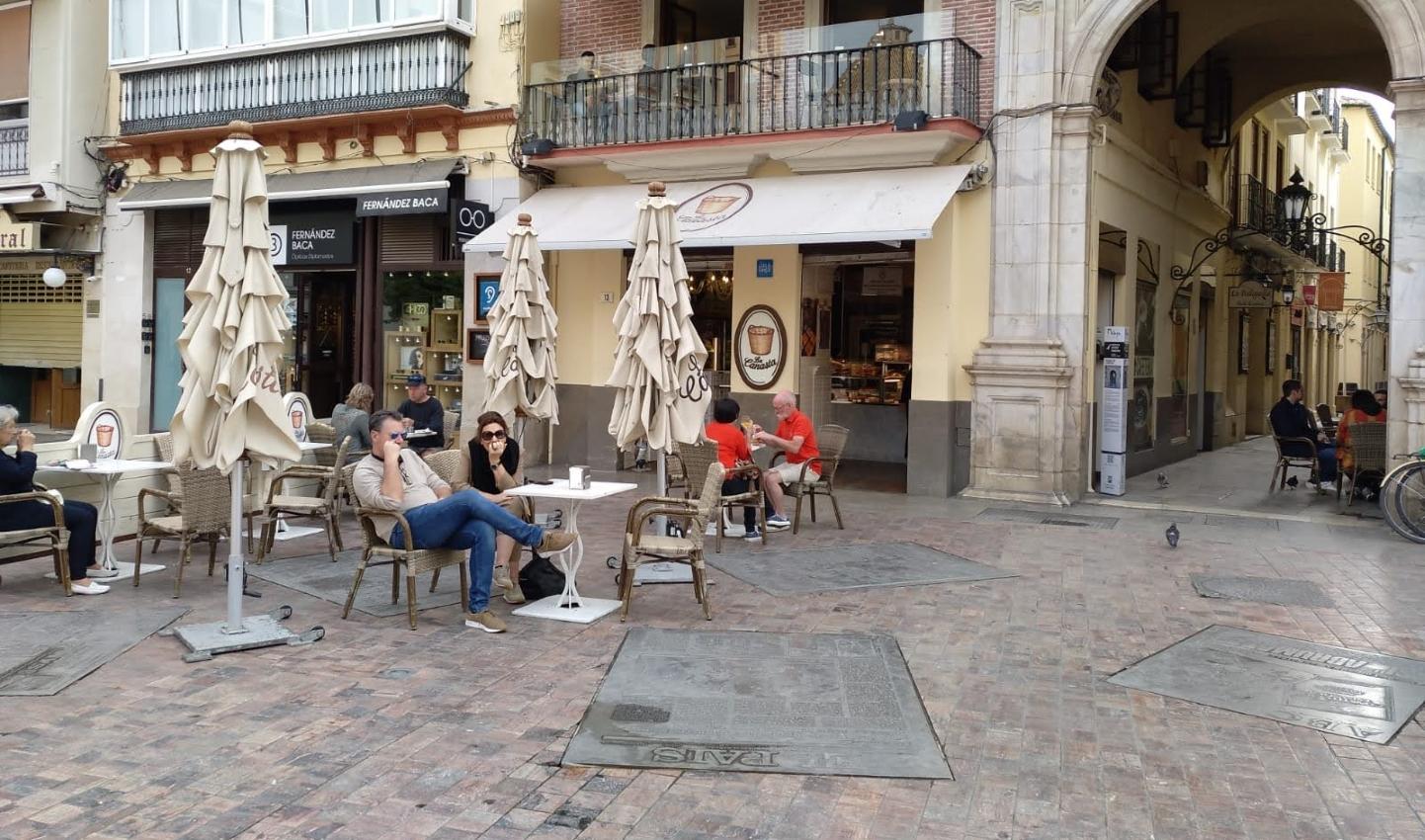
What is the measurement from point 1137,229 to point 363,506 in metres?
12.7

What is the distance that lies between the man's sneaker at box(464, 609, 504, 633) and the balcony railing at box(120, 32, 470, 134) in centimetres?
1085

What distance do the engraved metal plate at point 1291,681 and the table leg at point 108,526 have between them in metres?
6.79

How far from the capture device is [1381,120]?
40.9 meters

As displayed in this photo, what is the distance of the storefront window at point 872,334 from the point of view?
54.6ft

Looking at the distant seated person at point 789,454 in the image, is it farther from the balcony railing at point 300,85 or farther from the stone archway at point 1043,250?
the balcony railing at point 300,85

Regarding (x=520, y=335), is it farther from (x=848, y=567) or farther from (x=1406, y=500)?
(x=1406, y=500)

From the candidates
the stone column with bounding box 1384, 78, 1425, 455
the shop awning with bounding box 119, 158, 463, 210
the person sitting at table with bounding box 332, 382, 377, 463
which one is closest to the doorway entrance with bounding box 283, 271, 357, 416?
the shop awning with bounding box 119, 158, 463, 210

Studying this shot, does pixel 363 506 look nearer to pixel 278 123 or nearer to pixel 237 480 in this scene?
pixel 237 480

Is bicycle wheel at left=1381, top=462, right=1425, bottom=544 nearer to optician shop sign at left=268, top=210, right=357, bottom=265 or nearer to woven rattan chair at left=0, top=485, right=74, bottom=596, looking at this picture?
woven rattan chair at left=0, top=485, right=74, bottom=596

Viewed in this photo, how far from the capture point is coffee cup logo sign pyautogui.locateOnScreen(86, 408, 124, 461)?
340 inches

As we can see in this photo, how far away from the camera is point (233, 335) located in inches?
264

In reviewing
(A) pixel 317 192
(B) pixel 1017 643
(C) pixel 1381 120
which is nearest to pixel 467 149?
(A) pixel 317 192

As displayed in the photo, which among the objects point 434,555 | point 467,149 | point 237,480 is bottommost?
point 434,555

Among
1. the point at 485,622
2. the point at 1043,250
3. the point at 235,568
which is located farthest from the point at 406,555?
the point at 1043,250
